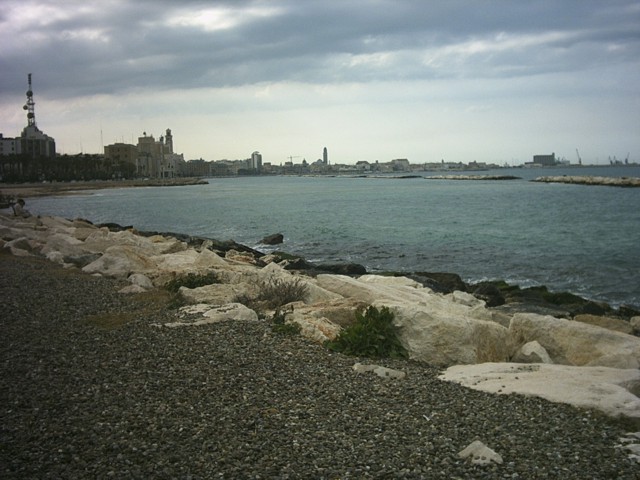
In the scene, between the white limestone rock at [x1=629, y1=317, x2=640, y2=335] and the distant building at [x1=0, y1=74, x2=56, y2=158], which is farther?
the distant building at [x1=0, y1=74, x2=56, y2=158]

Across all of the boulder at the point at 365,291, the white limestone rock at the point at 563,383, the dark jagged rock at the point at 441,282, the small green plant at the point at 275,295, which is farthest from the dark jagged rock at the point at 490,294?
the white limestone rock at the point at 563,383

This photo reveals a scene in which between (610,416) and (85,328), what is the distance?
8.17 meters

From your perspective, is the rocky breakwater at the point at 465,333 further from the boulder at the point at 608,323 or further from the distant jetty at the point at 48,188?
the distant jetty at the point at 48,188

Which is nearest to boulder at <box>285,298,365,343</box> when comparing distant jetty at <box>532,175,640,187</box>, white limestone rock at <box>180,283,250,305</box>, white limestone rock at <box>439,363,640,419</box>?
white limestone rock at <box>180,283,250,305</box>

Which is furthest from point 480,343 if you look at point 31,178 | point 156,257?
point 31,178

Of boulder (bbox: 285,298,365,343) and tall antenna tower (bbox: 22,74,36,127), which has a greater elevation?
tall antenna tower (bbox: 22,74,36,127)

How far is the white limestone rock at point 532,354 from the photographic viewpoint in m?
9.05

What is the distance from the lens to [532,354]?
9.11 metres

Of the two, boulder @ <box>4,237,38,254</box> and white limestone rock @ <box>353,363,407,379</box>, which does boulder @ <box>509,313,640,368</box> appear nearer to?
white limestone rock @ <box>353,363,407,379</box>

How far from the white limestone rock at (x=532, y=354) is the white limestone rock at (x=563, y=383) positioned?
2.75 feet

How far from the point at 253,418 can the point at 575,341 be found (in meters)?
5.94

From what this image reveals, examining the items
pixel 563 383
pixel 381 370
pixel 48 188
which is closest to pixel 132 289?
pixel 381 370

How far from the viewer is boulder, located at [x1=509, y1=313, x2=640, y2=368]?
9.10m

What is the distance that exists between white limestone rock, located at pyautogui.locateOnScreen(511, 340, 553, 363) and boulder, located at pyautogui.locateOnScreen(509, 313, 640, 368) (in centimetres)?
46
